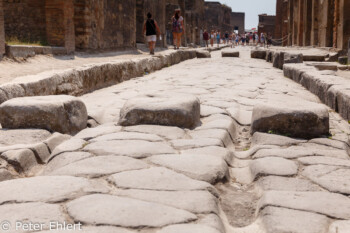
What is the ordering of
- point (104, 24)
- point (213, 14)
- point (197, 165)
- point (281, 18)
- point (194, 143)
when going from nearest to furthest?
point (197, 165)
point (194, 143)
point (104, 24)
point (281, 18)
point (213, 14)

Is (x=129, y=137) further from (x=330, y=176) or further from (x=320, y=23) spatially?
(x=320, y=23)

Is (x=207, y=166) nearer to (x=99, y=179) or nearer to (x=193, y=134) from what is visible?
(x=99, y=179)

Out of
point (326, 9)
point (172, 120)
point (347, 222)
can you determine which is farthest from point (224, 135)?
point (326, 9)

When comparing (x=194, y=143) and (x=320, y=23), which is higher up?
(x=320, y=23)

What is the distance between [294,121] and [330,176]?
1008mm

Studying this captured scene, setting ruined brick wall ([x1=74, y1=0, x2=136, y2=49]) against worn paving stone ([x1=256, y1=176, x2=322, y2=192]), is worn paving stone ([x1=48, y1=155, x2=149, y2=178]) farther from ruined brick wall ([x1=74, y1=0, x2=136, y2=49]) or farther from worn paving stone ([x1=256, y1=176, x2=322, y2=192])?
ruined brick wall ([x1=74, y1=0, x2=136, y2=49])

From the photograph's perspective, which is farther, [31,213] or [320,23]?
[320,23]

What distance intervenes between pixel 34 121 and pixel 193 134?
1355mm

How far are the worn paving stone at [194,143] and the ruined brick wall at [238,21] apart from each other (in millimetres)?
66049

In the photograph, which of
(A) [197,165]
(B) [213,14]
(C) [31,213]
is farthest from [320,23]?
(B) [213,14]

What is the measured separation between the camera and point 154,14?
1905 centimetres

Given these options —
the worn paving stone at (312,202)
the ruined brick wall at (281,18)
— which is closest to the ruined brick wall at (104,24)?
the worn paving stone at (312,202)

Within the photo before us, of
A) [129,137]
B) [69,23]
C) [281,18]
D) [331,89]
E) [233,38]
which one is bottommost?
[129,137]

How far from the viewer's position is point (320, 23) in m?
17.8
